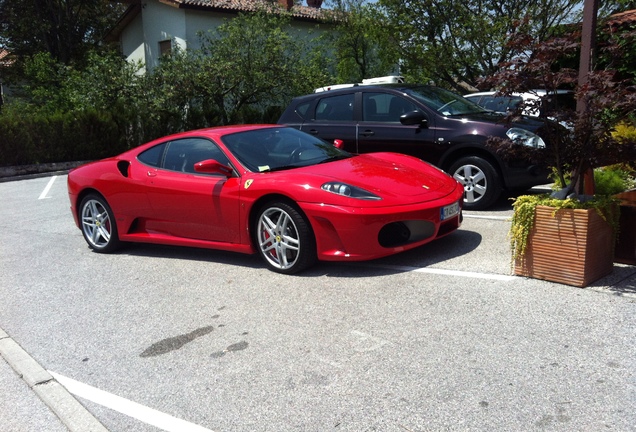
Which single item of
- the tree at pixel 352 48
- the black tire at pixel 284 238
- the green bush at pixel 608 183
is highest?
the tree at pixel 352 48

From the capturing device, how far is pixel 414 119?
777 cm

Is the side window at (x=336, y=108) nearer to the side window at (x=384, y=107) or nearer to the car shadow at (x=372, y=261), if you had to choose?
the side window at (x=384, y=107)

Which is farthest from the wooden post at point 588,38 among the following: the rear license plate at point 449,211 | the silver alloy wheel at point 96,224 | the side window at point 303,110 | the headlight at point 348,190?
the silver alloy wheel at point 96,224

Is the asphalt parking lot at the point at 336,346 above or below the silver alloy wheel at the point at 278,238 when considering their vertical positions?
below

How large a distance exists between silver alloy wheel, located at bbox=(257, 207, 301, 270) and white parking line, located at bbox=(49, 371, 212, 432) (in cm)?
216

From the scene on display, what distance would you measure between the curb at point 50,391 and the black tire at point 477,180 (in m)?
5.26

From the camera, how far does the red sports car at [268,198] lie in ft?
16.8

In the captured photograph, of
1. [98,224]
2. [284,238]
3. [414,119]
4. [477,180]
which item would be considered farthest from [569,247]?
[98,224]

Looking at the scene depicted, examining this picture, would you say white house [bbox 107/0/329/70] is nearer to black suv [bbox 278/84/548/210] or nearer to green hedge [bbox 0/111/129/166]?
green hedge [bbox 0/111/129/166]

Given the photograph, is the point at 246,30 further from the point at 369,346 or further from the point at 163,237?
the point at 369,346

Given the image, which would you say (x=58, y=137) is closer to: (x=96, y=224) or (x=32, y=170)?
(x=32, y=170)

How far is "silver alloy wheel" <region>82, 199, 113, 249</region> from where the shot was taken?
6961mm

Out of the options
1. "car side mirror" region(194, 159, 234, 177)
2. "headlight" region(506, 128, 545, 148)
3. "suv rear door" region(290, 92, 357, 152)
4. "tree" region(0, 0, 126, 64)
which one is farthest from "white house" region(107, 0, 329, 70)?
"car side mirror" region(194, 159, 234, 177)

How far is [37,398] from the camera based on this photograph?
11.6 feet
